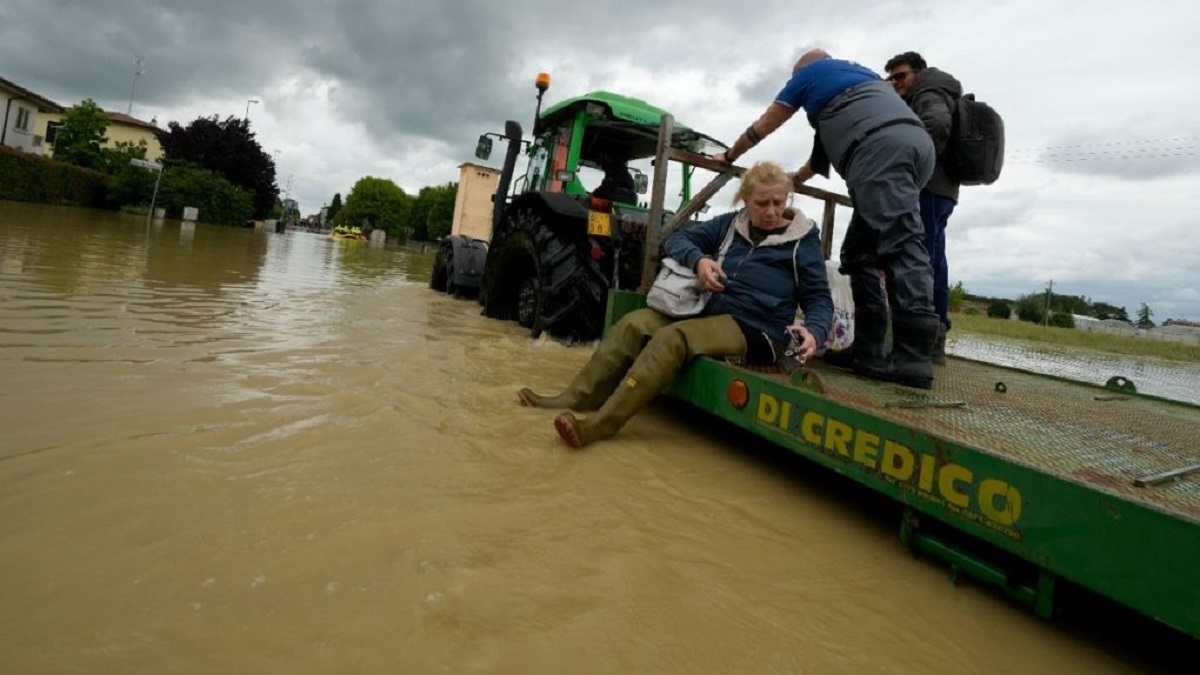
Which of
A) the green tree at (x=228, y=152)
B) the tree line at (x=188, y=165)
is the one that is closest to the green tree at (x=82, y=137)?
the tree line at (x=188, y=165)

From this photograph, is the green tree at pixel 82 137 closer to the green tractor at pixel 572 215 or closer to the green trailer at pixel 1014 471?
the green tractor at pixel 572 215

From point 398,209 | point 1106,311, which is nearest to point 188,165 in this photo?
point 398,209

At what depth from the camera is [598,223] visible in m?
→ 4.36

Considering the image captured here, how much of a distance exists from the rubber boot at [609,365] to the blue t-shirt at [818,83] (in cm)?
133

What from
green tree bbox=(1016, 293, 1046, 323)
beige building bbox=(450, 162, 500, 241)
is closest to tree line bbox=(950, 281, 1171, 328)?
green tree bbox=(1016, 293, 1046, 323)

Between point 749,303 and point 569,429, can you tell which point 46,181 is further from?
point 749,303

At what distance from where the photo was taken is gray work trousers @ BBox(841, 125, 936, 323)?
8.46ft

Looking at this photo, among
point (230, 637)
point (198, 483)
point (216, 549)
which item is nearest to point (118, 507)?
point (198, 483)

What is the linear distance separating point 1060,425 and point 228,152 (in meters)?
40.9

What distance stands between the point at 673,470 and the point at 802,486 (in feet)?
1.75

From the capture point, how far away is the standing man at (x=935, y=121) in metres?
3.33

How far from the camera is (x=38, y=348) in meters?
2.98

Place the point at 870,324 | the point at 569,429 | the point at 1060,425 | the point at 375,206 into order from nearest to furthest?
the point at 1060,425 < the point at 569,429 < the point at 870,324 < the point at 375,206

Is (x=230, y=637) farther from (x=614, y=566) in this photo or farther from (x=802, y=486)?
(x=802, y=486)
